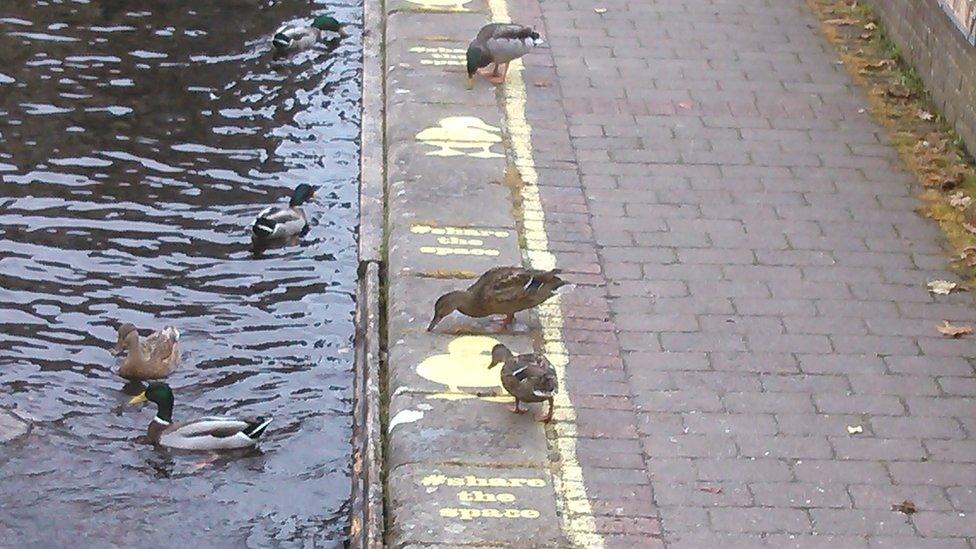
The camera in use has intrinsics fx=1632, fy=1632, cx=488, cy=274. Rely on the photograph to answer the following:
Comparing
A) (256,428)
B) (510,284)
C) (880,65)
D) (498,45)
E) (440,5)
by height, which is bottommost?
(440,5)

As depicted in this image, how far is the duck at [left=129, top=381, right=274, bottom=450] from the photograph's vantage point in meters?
9.70

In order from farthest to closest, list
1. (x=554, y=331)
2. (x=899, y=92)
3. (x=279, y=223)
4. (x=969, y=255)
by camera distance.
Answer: (x=899, y=92)
(x=279, y=223)
(x=969, y=255)
(x=554, y=331)

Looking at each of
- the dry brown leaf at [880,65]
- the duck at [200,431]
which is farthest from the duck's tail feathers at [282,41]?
the duck at [200,431]

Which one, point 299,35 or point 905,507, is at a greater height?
point 905,507

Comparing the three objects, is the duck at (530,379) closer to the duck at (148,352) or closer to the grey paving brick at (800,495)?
Answer: the grey paving brick at (800,495)

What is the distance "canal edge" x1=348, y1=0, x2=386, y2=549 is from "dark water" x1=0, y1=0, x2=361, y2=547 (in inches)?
11.9

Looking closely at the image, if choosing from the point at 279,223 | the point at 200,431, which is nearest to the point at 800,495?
the point at 200,431

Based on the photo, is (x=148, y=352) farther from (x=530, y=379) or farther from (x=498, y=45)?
(x=498, y=45)

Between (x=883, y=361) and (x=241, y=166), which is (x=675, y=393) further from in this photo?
(x=241, y=166)

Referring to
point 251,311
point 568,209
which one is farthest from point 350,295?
point 568,209

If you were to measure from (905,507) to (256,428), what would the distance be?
3836 mm

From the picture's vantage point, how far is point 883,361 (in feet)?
32.1

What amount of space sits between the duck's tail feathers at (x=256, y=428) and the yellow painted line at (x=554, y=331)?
177cm

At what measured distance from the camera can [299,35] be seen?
1530 centimetres
